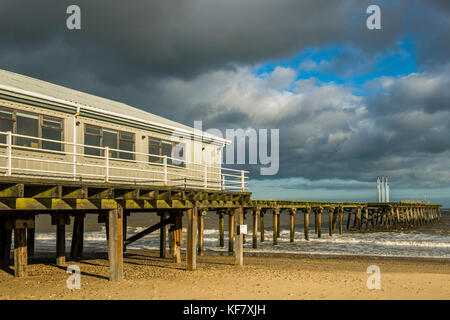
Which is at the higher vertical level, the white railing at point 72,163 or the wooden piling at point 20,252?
the white railing at point 72,163

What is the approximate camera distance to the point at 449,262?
2380 centimetres

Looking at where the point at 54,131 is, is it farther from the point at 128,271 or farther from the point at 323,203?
the point at 323,203

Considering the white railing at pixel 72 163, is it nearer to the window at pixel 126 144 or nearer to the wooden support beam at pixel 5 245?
the window at pixel 126 144

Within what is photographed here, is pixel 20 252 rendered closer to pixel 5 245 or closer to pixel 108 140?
pixel 108 140

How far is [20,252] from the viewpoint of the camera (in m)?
13.3

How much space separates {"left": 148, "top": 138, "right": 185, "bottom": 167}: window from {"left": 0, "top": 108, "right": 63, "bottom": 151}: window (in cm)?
432

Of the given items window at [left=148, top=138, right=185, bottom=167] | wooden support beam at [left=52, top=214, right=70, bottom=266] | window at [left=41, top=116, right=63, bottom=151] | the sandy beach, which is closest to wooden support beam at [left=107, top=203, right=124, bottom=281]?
the sandy beach

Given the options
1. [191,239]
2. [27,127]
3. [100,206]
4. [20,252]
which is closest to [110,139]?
[27,127]

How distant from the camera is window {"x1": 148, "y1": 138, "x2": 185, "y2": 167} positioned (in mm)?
17578

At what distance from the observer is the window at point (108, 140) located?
1495cm

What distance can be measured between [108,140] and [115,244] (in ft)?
16.2

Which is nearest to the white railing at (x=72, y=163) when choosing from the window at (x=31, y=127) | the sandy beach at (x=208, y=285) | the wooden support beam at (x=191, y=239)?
the window at (x=31, y=127)

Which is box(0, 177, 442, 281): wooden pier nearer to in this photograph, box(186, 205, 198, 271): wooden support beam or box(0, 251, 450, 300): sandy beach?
box(186, 205, 198, 271): wooden support beam

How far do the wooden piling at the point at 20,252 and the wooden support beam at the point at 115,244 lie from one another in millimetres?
3042
